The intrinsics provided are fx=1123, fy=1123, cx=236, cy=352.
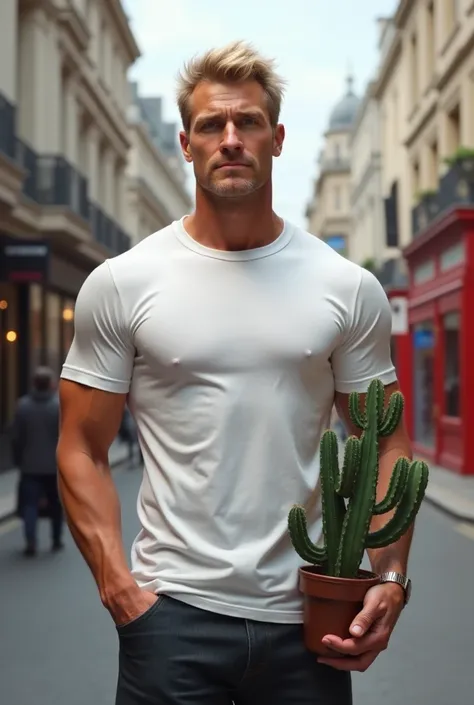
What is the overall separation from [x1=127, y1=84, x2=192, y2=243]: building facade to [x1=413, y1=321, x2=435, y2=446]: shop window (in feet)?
67.5

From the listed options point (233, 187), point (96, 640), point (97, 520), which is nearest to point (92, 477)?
point (97, 520)

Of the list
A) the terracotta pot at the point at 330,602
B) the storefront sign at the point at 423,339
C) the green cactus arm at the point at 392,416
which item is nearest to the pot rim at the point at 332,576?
the terracotta pot at the point at 330,602

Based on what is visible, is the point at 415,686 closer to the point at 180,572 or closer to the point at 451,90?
the point at 180,572

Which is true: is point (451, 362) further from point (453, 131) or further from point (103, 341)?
point (103, 341)

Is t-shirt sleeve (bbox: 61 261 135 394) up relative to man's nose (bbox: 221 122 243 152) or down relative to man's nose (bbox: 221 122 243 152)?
down

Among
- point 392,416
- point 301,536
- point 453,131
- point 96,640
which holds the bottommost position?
point 96,640

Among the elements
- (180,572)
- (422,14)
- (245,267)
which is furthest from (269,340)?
(422,14)

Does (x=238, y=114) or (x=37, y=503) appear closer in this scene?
(x=238, y=114)

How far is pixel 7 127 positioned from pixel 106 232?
12.8 metres

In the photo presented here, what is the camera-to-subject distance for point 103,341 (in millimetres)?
2271

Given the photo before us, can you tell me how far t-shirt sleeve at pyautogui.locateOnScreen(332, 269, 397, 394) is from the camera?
7.66 ft

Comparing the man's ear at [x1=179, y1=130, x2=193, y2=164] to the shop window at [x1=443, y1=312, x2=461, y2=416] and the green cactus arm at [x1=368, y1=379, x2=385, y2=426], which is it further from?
the shop window at [x1=443, y1=312, x2=461, y2=416]

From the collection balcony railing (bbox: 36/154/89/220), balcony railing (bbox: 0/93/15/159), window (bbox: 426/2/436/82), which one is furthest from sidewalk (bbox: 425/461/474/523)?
window (bbox: 426/2/436/82)

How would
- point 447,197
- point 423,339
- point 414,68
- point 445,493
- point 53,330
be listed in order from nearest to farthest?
1. point 445,493
2. point 447,197
3. point 423,339
4. point 53,330
5. point 414,68
